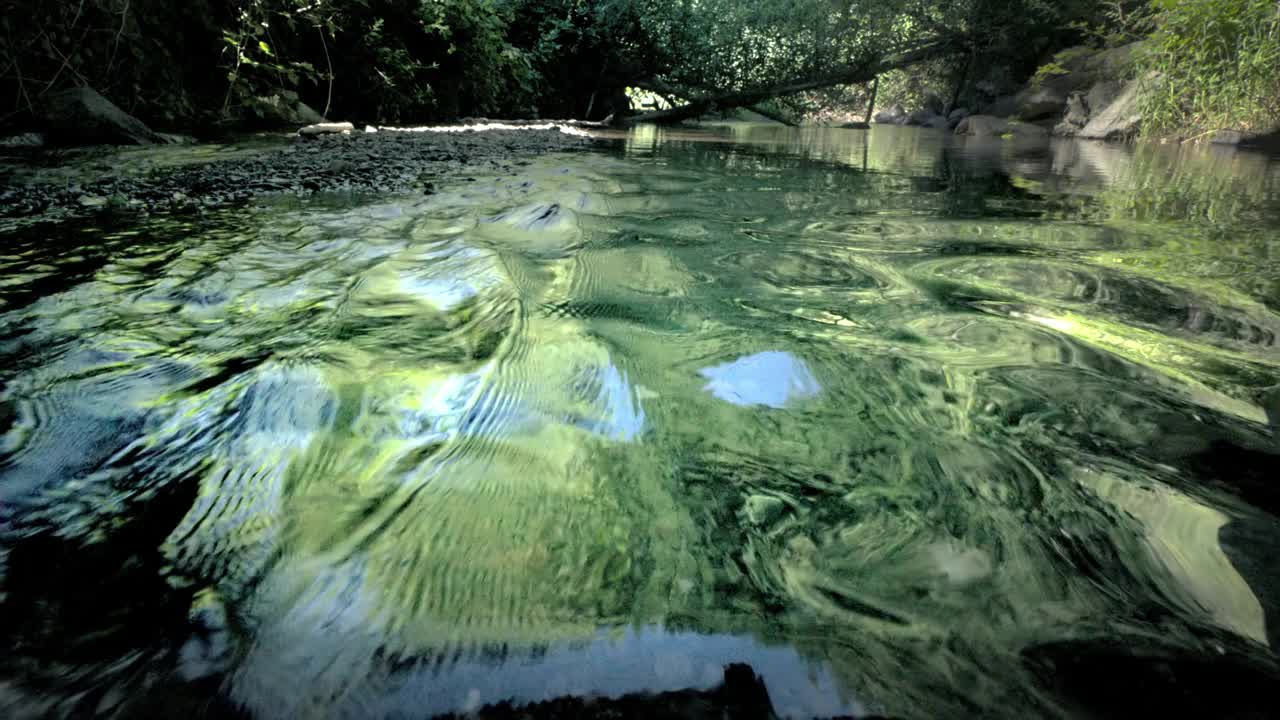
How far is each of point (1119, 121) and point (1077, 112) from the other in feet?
8.39

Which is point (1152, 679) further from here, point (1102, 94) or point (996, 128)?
point (996, 128)

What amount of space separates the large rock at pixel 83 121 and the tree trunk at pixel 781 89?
757 cm

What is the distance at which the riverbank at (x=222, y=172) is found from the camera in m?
2.17

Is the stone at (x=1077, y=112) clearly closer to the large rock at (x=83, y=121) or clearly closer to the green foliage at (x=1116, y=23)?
the green foliage at (x=1116, y=23)

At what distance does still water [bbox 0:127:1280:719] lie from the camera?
445 millimetres

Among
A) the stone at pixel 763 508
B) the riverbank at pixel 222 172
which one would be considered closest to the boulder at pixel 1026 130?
the riverbank at pixel 222 172

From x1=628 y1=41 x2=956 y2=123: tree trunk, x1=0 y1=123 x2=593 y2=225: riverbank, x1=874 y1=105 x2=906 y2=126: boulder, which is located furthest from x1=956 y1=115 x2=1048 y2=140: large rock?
x1=874 y1=105 x2=906 y2=126: boulder

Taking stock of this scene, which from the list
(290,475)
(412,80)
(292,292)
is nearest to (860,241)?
(292,292)

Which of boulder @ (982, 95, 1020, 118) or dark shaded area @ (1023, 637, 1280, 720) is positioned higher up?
boulder @ (982, 95, 1020, 118)

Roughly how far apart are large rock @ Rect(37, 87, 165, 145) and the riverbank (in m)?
0.31

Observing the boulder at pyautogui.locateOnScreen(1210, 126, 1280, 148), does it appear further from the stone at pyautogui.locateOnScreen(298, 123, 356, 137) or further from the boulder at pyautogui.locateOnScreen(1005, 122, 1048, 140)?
the stone at pyautogui.locateOnScreen(298, 123, 356, 137)

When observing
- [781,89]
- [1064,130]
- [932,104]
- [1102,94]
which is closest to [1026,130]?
[1064,130]

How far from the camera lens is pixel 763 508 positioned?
2.07 ft

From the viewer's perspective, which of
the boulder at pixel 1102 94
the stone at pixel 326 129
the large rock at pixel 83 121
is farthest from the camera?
the boulder at pixel 1102 94
